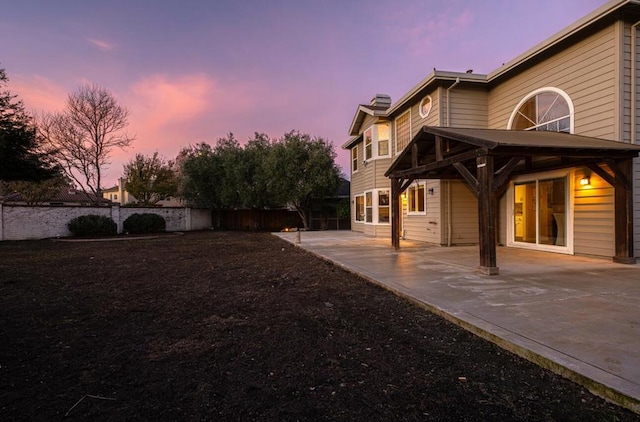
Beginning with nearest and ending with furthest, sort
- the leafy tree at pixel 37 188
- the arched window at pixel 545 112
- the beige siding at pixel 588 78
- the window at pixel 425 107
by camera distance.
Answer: the beige siding at pixel 588 78 → the arched window at pixel 545 112 → the window at pixel 425 107 → the leafy tree at pixel 37 188

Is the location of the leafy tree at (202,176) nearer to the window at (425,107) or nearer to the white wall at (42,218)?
the white wall at (42,218)

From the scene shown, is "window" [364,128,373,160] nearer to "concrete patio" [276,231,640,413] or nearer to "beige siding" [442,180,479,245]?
"beige siding" [442,180,479,245]

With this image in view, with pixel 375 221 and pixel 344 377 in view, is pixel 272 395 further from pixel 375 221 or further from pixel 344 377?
pixel 375 221

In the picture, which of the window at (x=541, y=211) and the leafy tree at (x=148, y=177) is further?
the leafy tree at (x=148, y=177)

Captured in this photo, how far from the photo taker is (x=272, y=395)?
2.31 m

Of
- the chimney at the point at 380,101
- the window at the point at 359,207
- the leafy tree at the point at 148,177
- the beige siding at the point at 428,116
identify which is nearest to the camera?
the beige siding at the point at 428,116

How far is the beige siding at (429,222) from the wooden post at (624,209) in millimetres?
4585

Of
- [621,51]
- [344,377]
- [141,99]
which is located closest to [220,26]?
[141,99]

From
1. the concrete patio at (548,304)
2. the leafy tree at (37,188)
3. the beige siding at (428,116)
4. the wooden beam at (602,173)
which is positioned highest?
the beige siding at (428,116)

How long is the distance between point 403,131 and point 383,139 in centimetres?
146

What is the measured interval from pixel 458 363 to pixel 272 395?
5.31ft

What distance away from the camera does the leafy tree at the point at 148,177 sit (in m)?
27.7

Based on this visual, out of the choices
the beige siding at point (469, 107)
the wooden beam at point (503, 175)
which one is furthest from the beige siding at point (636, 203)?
the beige siding at point (469, 107)

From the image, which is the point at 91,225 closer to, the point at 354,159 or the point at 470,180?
the point at 354,159
